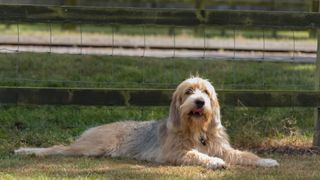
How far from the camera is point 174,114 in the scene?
7.57 meters

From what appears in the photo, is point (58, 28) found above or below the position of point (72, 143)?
above

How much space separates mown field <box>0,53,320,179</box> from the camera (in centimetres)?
702

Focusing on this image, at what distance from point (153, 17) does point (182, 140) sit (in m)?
1.45

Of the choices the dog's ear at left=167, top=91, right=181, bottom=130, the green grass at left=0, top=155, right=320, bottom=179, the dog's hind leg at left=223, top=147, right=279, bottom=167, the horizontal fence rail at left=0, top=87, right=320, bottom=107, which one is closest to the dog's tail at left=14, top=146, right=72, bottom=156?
the green grass at left=0, top=155, right=320, bottom=179

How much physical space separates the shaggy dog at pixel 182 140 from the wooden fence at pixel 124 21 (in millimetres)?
393

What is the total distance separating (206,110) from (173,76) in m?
4.19

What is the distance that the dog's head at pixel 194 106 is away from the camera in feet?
23.9

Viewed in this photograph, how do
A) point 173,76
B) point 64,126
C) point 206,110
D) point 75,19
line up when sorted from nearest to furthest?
1. point 206,110
2. point 75,19
3. point 64,126
4. point 173,76

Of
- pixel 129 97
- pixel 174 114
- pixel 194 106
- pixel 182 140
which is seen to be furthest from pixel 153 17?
pixel 182 140

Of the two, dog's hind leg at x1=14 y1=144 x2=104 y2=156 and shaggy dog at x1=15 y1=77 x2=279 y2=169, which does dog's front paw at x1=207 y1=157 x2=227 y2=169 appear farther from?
dog's hind leg at x1=14 y1=144 x2=104 y2=156

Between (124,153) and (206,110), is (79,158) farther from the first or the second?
(206,110)

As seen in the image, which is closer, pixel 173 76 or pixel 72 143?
pixel 72 143

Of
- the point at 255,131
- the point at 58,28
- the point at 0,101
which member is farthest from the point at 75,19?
the point at 58,28

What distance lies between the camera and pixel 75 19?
7.94 m
